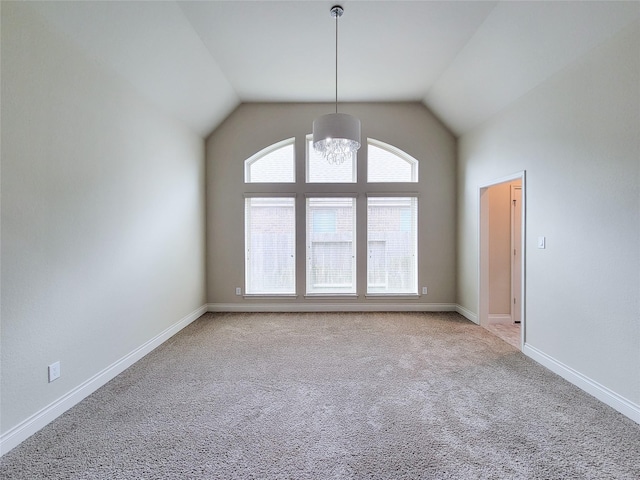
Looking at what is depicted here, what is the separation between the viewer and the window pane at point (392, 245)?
4.59 metres

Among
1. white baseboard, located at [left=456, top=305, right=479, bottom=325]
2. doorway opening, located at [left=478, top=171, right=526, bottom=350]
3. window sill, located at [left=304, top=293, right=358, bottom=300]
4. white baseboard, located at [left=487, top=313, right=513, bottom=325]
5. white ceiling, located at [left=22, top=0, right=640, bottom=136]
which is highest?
white ceiling, located at [left=22, top=0, right=640, bottom=136]

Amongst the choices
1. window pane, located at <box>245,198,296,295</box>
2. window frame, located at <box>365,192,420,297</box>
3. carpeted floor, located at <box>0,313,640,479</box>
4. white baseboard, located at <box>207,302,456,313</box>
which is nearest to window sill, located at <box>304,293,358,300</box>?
white baseboard, located at <box>207,302,456,313</box>

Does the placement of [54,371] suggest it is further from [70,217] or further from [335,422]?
[335,422]

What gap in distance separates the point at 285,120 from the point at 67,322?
3.69m

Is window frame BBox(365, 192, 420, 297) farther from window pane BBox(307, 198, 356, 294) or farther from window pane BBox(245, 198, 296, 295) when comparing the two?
window pane BBox(245, 198, 296, 295)

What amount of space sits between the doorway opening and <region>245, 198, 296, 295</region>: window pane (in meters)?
2.75

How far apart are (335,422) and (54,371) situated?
1.99 meters

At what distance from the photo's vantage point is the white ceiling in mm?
2213

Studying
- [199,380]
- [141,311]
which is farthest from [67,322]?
[199,380]

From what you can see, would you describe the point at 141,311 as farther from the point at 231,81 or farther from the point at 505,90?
the point at 505,90

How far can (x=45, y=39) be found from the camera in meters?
1.93

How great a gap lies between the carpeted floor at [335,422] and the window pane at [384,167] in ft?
8.62

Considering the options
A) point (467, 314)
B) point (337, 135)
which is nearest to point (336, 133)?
point (337, 135)

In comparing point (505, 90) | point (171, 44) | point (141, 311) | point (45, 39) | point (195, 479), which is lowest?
point (195, 479)
